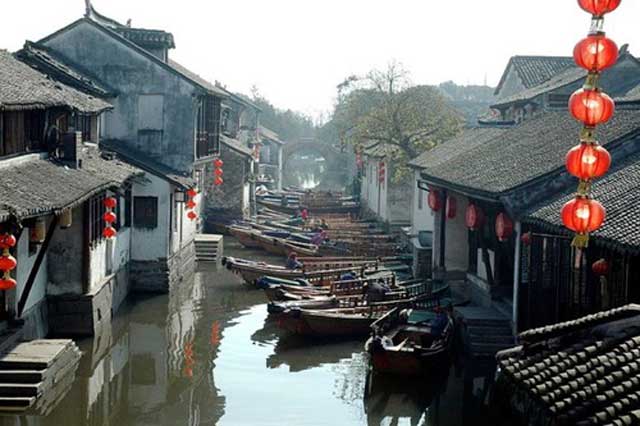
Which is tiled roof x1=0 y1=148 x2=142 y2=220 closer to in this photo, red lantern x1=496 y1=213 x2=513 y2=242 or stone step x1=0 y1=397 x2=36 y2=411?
stone step x1=0 y1=397 x2=36 y2=411

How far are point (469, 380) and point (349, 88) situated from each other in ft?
143

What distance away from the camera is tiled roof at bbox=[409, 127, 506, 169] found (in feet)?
102

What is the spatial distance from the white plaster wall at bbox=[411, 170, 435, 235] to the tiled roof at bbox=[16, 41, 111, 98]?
1245cm

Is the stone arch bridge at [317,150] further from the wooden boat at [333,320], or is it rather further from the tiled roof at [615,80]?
the wooden boat at [333,320]

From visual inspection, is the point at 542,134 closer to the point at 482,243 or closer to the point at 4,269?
the point at 482,243

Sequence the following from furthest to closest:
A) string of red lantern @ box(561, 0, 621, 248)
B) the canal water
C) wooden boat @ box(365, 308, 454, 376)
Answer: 1. wooden boat @ box(365, 308, 454, 376)
2. the canal water
3. string of red lantern @ box(561, 0, 621, 248)

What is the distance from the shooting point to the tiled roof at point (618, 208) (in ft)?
43.6

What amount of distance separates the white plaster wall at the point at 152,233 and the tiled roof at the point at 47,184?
3.97 m

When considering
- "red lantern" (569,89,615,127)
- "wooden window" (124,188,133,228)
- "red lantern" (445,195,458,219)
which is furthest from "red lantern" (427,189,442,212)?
"red lantern" (569,89,615,127)

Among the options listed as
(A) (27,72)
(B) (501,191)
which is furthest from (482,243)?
(A) (27,72)

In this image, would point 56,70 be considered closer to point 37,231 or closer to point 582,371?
point 37,231

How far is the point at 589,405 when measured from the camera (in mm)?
8008

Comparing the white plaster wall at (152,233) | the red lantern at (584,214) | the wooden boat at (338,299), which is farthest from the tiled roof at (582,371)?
the white plaster wall at (152,233)

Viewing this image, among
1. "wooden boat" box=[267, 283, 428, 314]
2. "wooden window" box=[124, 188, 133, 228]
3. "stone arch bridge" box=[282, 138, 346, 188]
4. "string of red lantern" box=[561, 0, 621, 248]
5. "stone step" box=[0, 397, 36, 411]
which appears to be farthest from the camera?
"stone arch bridge" box=[282, 138, 346, 188]
